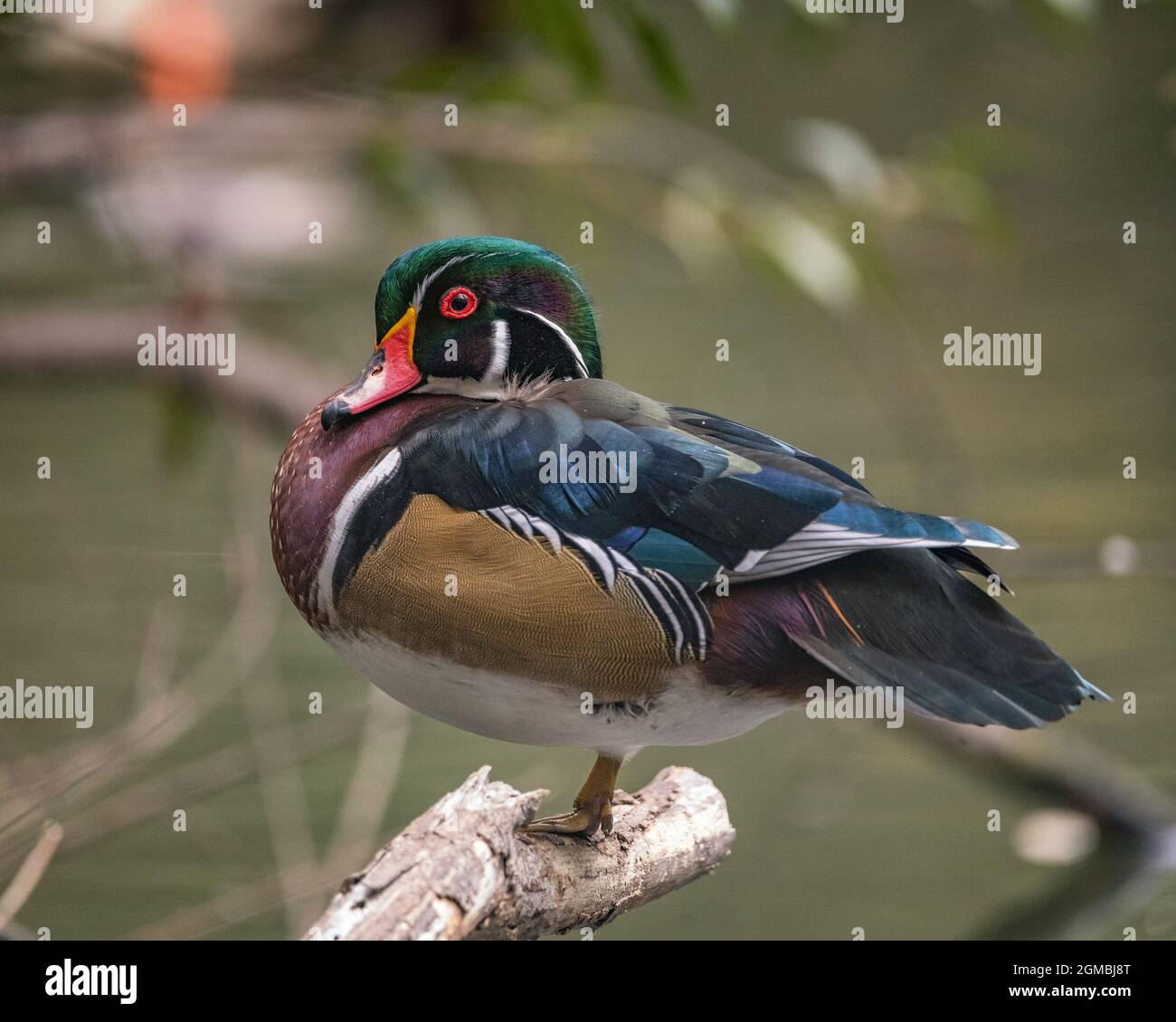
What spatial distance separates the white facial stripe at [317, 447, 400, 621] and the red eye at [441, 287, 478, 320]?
0.14 meters

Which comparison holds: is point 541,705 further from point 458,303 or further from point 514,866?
point 458,303

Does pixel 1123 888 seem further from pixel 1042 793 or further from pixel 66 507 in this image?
pixel 66 507

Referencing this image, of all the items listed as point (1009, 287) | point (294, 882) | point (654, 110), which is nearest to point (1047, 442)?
point (1009, 287)

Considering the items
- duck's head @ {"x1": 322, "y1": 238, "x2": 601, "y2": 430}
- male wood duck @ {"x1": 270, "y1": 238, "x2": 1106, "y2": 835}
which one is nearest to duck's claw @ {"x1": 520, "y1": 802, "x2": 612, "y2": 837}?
male wood duck @ {"x1": 270, "y1": 238, "x2": 1106, "y2": 835}

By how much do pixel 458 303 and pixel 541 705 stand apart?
38 cm

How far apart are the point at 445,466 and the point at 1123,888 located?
8.18 feet

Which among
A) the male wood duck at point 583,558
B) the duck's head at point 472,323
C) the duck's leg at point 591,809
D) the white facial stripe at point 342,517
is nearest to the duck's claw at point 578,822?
the duck's leg at point 591,809

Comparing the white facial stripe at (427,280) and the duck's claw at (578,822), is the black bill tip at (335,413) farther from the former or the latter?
the duck's claw at (578,822)

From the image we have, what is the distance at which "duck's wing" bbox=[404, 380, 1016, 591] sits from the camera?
1.46 m

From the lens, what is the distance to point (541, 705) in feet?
4.97

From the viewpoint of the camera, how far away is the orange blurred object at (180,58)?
4.31 meters

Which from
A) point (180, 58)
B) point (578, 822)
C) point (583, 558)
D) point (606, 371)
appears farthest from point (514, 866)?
point (180, 58)

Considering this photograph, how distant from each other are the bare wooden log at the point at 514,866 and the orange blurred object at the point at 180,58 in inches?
106

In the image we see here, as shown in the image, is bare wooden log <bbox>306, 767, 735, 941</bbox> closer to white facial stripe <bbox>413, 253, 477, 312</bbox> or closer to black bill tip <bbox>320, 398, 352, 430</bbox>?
black bill tip <bbox>320, 398, 352, 430</bbox>
